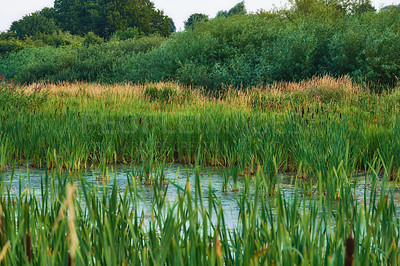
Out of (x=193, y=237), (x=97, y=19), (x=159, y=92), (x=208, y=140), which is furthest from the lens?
(x=97, y=19)

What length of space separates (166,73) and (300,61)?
681cm

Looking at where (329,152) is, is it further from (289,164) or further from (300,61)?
(300,61)

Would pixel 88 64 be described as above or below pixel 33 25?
below

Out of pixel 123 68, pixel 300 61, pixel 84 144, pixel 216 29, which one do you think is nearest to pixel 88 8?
pixel 123 68

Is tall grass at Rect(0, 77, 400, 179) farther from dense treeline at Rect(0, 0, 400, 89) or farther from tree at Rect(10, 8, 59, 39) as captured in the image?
tree at Rect(10, 8, 59, 39)

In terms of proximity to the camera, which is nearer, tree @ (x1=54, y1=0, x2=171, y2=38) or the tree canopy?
the tree canopy

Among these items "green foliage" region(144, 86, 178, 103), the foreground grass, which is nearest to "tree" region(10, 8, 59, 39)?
"green foliage" region(144, 86, 178, 103)

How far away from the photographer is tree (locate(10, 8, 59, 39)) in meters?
47.5

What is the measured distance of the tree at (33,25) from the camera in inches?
1869

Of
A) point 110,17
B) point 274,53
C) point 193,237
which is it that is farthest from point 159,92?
point 110,17

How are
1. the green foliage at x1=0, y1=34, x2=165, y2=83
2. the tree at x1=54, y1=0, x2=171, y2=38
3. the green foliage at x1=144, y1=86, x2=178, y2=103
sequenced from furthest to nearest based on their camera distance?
1. the tree at x1=54, y1=0, x2=171, y2=38
2. the green foliage at x1=0, y1=34, x2=165, y2=83
3. the green foliage at x1=144, y1=86, x2=178, y2=103

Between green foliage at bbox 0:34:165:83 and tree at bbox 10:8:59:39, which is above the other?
tree at bbox 10:8:59:39

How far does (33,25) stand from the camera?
48.0m

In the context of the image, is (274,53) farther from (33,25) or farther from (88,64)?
(33,25)
